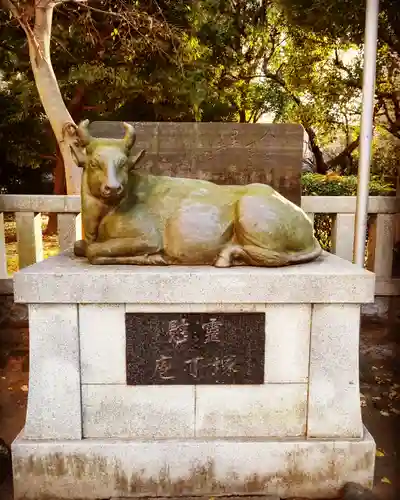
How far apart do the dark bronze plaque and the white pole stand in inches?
86.9

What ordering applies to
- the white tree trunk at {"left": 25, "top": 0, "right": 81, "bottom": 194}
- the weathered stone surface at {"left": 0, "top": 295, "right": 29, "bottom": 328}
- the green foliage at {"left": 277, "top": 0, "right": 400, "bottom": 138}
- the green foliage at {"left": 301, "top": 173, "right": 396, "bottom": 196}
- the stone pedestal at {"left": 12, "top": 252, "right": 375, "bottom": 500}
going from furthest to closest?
the green foliage at {"left": 301, "top": 173, "right": 396, "bottom": 196} → the green foliage at {"left": 277, "top": 0, "right": 400, "bottom": 138} → the white tree trunk at {"left": 25, "top": 0, "right": 81, "bottom": 194} → the weathered stone surface at {"left": 0, "top": 295, "right": 29, "bottom": 328} → the stone pedestal at {"left": 12, "top": 252, "right": 375, "bottom": 500}

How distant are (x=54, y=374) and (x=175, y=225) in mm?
1410

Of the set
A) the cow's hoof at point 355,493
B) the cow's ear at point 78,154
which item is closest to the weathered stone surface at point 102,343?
the cow's ear at point 78,154

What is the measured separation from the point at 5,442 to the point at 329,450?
284cm

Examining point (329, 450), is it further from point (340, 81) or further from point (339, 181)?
point (340, 81)

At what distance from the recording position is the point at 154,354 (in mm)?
3420

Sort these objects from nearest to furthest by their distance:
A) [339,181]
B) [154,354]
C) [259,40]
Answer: [154,354] < [339,181] < [259,40]

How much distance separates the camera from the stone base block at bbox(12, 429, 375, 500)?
3.44 m

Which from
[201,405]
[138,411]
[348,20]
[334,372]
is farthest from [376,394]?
[348,20]

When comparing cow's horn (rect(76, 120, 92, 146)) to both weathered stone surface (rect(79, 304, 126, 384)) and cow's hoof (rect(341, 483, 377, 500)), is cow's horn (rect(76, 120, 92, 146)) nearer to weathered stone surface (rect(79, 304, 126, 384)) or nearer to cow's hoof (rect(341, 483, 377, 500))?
weathered stone surface (rect(79, 304, 126, 384))

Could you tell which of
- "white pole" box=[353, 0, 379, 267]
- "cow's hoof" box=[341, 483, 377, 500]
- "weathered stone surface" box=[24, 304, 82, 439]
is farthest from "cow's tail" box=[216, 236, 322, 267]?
"white pole" box=[353, 0, 379, 267]

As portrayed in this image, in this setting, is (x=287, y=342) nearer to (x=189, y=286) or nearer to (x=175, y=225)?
(x=189, y=286)

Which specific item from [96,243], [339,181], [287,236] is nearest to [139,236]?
[96,243]

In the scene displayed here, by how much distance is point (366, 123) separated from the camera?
5191 mm
